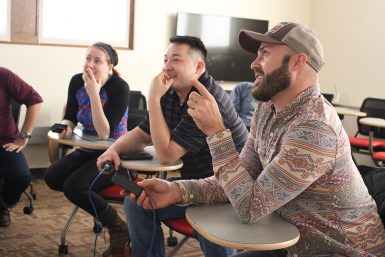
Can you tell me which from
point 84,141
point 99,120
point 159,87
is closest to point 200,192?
point 159,87

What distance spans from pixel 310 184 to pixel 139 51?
13.9ft

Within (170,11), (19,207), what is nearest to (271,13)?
(170,11)

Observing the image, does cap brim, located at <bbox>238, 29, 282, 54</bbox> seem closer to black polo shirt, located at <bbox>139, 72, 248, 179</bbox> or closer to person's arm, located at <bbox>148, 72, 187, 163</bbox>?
black polo shirt, located at <bbox>139, 72, 248, 179</bbox>

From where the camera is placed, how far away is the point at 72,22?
199 inches

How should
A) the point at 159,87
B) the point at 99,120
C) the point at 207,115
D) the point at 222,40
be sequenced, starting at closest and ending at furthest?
1. the point at 207,115
2. the point at 159,87
3. the point at 99,120
4. the point at 222,40

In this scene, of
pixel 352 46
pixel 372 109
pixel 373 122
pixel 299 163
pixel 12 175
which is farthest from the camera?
pixel 352 46

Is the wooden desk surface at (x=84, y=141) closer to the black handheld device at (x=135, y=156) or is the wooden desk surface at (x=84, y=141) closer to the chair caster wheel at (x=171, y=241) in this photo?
the black handheld device at (x=135, y=156)

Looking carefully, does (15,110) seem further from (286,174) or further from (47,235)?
(286,174)

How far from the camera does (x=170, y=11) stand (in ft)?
18.8

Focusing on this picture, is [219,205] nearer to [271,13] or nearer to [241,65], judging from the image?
[241,65]

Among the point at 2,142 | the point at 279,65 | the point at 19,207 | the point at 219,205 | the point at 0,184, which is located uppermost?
the point at 279,65

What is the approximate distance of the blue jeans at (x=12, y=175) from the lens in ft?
11.0

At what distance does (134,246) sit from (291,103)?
1119 millimetres

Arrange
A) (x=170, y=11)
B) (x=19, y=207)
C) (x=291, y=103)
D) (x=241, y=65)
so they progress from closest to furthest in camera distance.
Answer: (x=291, y=103), (x=19, y=207), (x=170, y=11), (x=241, y=65)
